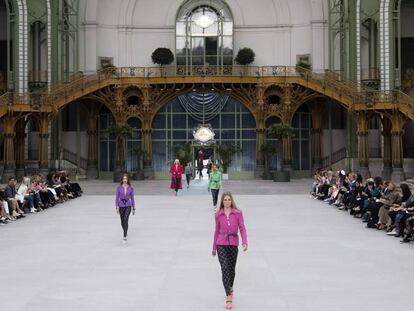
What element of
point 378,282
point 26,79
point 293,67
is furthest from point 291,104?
point 378,282

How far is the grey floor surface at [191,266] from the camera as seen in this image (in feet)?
33.4

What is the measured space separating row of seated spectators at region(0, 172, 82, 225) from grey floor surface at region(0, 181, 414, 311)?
59cm

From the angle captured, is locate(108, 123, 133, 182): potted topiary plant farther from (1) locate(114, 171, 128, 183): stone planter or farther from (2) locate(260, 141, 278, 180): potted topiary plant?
(2) locate(260, 141, 278, 180): potted topiary plant

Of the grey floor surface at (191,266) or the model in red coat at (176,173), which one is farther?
the model in red coat at (176,173)

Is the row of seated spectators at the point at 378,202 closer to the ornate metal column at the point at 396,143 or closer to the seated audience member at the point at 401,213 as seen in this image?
the seated audience member at the point at 401,213

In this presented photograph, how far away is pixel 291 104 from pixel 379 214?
29.1 m

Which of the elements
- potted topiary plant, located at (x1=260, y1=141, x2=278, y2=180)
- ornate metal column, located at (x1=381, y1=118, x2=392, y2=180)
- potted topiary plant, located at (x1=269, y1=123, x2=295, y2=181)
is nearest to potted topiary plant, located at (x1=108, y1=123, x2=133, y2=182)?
potted topiary plant, located at (x1=260, y1=141, x2=278, y2=180)

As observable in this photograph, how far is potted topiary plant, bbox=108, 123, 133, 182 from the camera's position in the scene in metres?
45.3

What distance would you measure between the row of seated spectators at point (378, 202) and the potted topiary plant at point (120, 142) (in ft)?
65.5

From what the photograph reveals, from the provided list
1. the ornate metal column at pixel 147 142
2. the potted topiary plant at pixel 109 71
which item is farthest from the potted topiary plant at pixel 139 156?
the potted topiary plant at pixel 109 71

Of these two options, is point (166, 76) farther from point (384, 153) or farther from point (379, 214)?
point (379, 214)

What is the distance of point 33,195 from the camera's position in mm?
25219

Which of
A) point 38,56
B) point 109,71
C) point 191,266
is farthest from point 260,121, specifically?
point 191,266

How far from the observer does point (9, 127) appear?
135 feet
